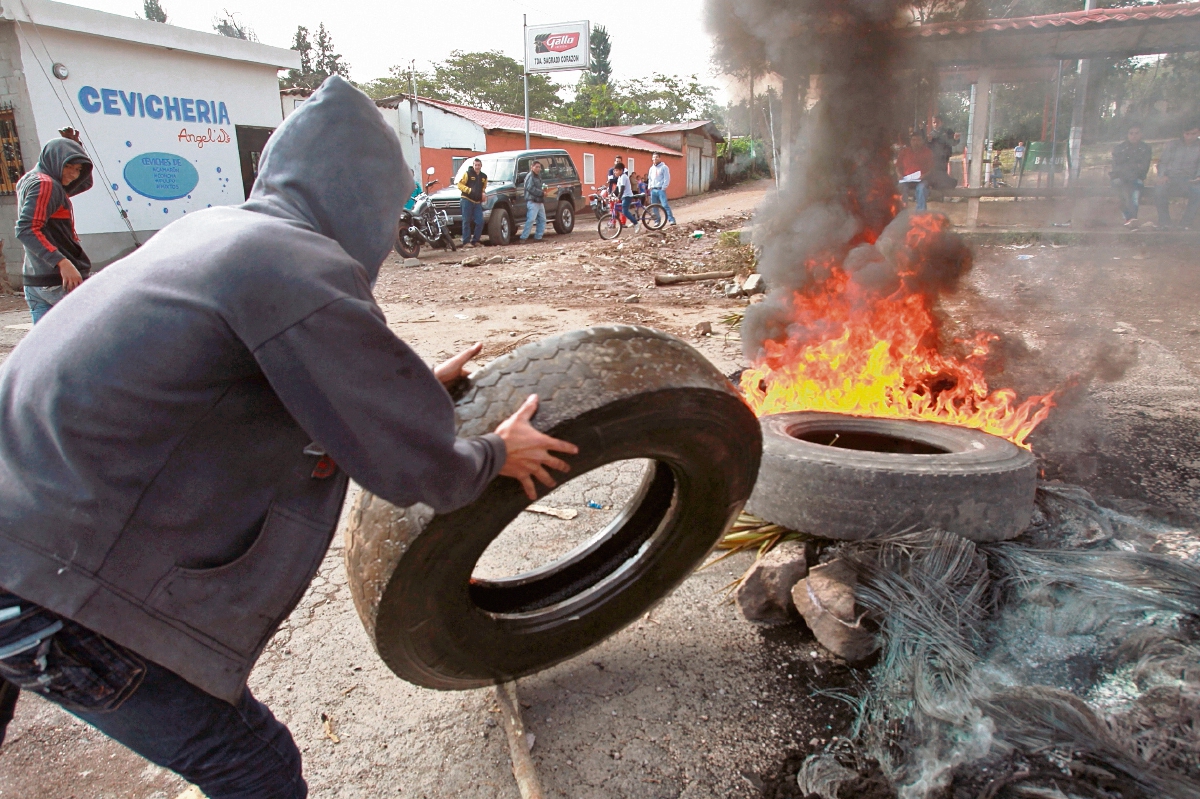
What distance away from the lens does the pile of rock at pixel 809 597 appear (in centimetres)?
239

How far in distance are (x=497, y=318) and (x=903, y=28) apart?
515 centimetres

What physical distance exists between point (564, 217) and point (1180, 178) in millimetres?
12431

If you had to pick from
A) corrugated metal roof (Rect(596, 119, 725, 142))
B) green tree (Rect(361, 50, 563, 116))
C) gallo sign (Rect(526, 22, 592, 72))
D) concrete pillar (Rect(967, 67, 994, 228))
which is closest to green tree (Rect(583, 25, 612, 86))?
green tree (Rect(361, 50, 563, 116))

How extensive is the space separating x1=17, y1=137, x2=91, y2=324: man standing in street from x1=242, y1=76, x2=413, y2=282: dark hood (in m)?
4.80

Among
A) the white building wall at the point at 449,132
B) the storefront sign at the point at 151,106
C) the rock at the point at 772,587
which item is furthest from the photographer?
the white building wall at the point at 449,132

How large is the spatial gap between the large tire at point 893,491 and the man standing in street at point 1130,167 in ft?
36.3

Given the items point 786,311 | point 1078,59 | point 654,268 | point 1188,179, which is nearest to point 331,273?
point 786,311

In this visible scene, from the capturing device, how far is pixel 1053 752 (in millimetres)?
1835

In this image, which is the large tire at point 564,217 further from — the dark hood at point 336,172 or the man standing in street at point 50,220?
the dark hood at point 336,172

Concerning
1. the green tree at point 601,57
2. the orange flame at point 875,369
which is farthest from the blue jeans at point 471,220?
the green tree at point 601,57

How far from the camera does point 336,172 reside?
1.44 m

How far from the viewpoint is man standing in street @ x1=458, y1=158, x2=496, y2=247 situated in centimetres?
1519

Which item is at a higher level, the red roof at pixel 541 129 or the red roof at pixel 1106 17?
the red roof at pixel 541 129

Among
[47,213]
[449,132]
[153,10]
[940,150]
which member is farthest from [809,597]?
[153,10]
